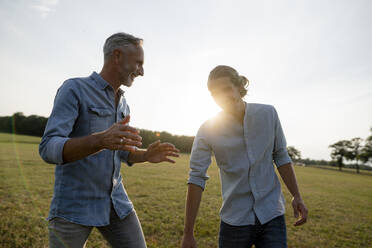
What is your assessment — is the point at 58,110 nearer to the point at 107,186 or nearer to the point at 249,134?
the point at 107,186

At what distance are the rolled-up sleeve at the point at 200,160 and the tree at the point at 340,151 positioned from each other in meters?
93.2

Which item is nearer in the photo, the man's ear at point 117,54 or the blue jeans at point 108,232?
the blue jeans at point 108,232

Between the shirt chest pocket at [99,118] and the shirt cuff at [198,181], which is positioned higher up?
the shirt chest pocket at [99,118]

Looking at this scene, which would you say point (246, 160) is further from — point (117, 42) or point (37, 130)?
point (37, 130)

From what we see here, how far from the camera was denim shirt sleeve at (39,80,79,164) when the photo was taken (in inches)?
54.8

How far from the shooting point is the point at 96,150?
4.52 feet

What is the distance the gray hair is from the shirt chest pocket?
0.61 m

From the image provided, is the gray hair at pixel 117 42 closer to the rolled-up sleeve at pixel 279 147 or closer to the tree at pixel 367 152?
the rolled-up sleeve at pixel 279 147

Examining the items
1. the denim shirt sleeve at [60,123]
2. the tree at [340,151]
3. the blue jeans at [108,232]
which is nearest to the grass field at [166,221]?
the blue jeans at [108,232]

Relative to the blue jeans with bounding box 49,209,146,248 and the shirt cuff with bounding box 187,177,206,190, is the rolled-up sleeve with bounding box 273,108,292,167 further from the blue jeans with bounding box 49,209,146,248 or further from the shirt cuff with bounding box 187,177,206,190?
the blue jeans with bounding box 49,209,146,248

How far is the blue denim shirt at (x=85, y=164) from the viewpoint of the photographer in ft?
5.45

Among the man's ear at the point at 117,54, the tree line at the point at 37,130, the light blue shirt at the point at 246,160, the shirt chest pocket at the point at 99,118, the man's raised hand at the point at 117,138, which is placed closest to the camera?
the man's raised hand at the point at 117,138

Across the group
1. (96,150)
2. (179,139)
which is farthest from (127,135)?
(179,139)

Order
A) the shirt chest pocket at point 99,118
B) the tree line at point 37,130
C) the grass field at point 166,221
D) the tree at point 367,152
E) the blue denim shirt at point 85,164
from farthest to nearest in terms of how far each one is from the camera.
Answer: the tree line at point 37,130
the tree at point 367,152
the grass field at point 166,221
the shirt chest pocket at point 99,118
the blue denim shirt at point 85,164
